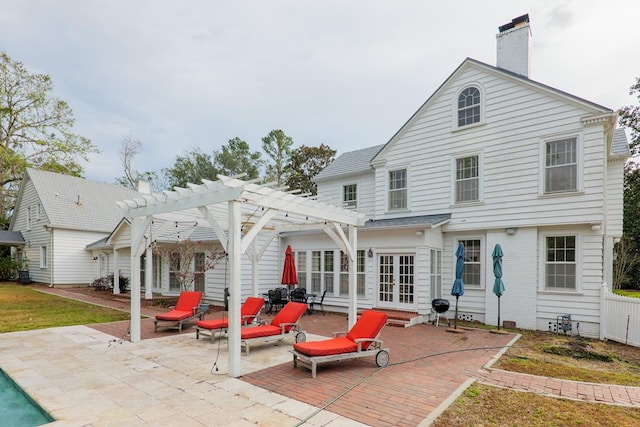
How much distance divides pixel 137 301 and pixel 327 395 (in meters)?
5.57

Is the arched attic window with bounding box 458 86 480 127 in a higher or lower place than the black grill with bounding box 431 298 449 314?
higher

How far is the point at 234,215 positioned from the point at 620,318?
33.5 ft

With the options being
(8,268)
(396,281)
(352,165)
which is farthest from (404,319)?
(8,268)

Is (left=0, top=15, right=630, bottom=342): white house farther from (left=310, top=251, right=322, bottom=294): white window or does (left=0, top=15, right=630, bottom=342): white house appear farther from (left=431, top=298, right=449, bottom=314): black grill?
(left=431, top=298, right=449, bottom=314): black grill

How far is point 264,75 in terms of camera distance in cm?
1509

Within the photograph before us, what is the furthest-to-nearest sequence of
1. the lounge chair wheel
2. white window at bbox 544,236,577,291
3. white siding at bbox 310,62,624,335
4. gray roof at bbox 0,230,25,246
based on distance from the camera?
1. gray roof at bbox 0,230,25,246
2. white window at bbox 544,236,577,291
3. white siding at bbox 310,62,624,335
4. the lounge chair wheel

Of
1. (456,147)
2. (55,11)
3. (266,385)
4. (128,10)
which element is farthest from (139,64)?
(266,385)

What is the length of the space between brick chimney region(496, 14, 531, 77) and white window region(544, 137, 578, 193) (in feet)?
10.0

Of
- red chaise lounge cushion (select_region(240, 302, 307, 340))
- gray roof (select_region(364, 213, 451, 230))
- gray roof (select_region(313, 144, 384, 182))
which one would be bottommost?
red chaise lounge cushion (select_region(240, 302, 307, 340))

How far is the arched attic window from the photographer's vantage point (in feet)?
39.4

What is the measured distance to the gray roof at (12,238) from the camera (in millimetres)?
24422

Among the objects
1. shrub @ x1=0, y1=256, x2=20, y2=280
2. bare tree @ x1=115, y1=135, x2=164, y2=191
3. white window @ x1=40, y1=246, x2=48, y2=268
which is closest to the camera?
white window @ x1=40, y1=246, x2=48, y2=268

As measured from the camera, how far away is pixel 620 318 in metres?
9.13

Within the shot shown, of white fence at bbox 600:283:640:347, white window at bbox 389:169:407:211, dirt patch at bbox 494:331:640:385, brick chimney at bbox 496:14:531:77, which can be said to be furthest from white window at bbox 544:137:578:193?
white window at bbox 389:169:407:211
